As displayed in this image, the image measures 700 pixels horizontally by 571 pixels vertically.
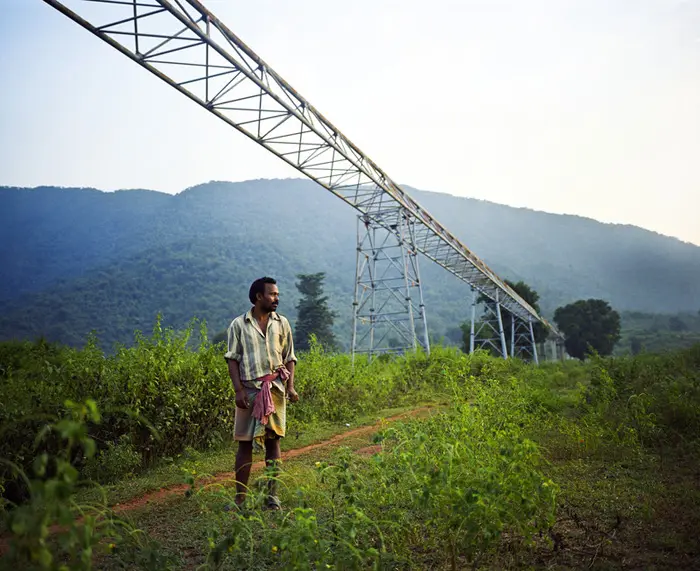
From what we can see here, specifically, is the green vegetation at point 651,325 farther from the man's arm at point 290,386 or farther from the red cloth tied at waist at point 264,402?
the red cloth tied at waist at point 264,402

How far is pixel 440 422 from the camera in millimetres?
5387

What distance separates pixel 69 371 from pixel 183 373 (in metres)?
1.33

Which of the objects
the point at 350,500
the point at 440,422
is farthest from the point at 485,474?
the point at 440,422

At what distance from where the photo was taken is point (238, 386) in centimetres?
425

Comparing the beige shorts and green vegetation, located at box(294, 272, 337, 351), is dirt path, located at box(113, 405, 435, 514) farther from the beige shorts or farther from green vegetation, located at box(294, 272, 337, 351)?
green vegetation, located at box(294, 272, 337, 351)

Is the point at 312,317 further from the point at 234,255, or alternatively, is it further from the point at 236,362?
the point at 236,362

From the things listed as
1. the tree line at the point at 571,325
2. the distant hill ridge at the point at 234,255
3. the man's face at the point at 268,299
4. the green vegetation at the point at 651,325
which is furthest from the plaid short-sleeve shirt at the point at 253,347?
the green vegetation at the point at 651,325

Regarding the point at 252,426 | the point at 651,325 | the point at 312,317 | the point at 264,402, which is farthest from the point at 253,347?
the point at 651,325

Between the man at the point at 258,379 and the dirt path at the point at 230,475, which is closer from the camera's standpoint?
the man at the point at 258,379

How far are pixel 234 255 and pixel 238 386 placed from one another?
8368 centimetres

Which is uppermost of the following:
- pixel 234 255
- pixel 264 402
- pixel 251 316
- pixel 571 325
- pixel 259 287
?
pixel 234 255

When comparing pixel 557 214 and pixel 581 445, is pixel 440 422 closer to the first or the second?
pixel 581 445

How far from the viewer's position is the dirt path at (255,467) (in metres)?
4.63

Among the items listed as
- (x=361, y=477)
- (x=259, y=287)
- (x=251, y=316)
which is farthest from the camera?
(x=259, y=287)
